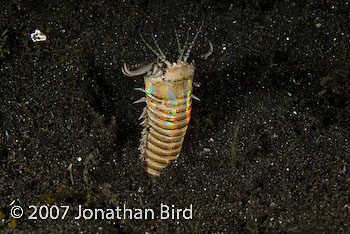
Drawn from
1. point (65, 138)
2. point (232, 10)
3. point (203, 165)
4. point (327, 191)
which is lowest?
point (327, 191)

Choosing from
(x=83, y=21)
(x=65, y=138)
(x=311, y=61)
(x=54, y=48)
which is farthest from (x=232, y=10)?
(x=65, y=138)

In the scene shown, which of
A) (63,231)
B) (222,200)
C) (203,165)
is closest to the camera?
(63,231)

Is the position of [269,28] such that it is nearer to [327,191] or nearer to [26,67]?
[327,191]

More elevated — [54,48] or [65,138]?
[54,48]

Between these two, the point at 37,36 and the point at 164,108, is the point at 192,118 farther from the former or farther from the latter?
the point at 37,36

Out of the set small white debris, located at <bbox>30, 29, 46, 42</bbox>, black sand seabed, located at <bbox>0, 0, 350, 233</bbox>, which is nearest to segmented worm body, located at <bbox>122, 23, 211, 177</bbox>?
black sand seabed, located at <bbox>0, 0, 350, 233</bbox>

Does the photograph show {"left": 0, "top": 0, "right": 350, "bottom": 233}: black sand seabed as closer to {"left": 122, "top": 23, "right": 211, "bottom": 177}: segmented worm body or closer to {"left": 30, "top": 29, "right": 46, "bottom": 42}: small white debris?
{"left": 30, "top": 29, "right": 46, "bottom": 42}: small white debris

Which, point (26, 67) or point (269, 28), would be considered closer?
point (26, 67)
